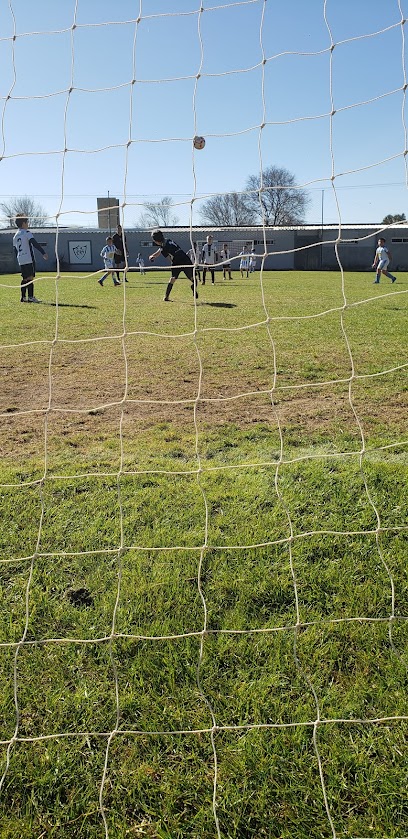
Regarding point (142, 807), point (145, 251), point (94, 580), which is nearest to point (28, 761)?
point (142, 807)

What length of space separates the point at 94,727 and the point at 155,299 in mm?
11576

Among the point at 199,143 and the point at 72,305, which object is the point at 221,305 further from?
the point at 199,143

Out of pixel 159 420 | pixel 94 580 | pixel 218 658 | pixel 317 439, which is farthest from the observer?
pixel 159 420

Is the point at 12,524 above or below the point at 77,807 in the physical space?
above

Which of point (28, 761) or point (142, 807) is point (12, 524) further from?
point (142, 807)

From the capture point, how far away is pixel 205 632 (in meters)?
1.98

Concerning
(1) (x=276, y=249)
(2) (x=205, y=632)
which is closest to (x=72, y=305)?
(2) (x=205, y=632)

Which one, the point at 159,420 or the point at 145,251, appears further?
the point at 145,251

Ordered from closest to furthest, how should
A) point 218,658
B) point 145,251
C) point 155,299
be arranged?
point 218,658 < point 155,299 < point 145,251

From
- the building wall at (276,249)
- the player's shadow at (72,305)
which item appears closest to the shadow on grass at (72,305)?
the player's shadow at (72,305)

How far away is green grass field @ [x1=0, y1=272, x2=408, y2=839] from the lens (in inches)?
59.4

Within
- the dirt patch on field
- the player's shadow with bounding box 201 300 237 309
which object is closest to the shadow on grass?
the player's shadow with bounding box 201 300 237 309

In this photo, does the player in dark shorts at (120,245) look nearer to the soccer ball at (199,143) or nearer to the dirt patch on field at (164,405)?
the dirt patch on field at (164,405)

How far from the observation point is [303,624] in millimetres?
2045
